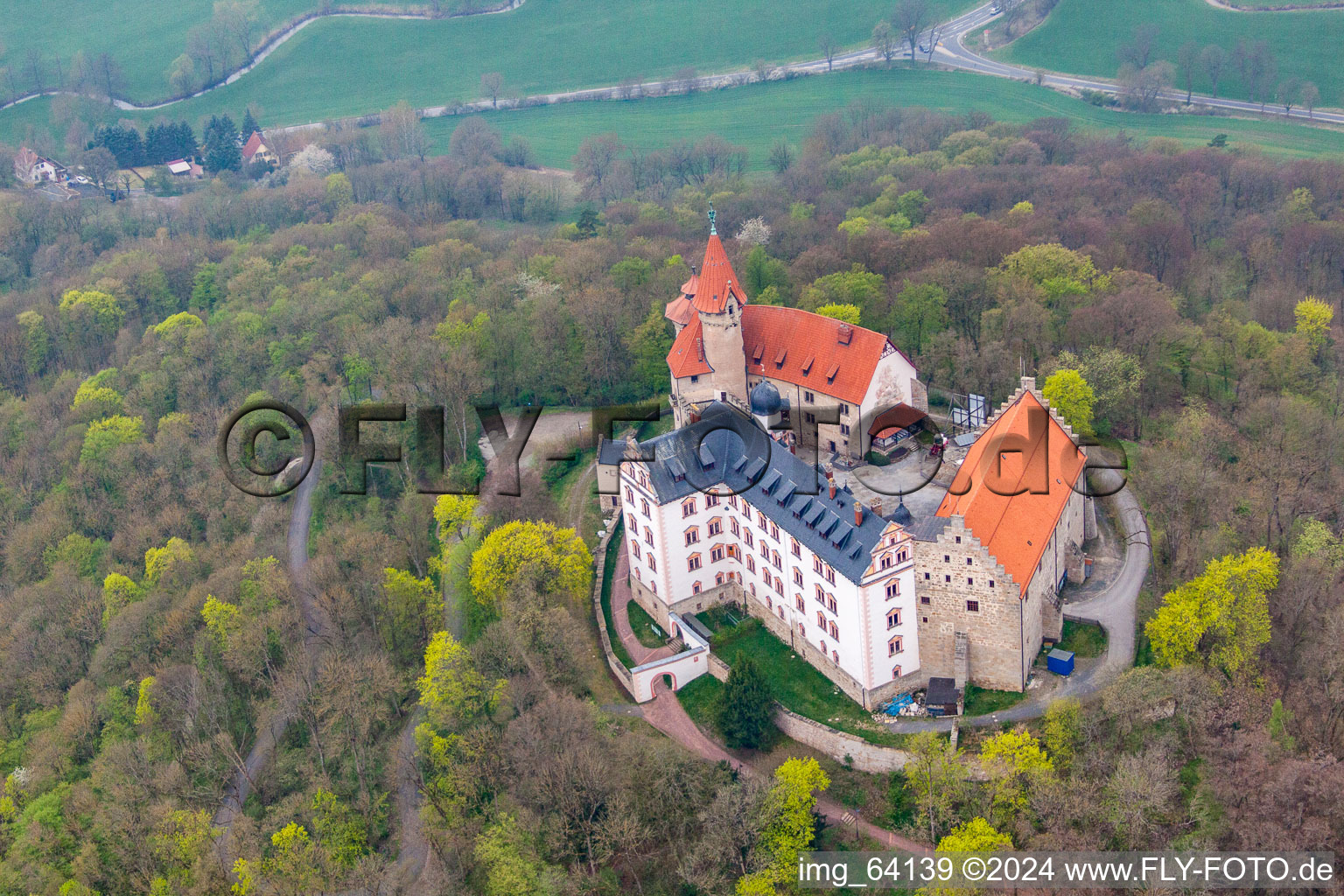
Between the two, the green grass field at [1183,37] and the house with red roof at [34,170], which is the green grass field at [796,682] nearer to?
the green grass field at [1183,37]

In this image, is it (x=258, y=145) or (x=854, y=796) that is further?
(x=258, y=145)

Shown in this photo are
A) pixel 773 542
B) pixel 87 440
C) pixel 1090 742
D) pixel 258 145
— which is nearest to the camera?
pixel 1090 742

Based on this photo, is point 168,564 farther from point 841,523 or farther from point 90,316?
point 841,523

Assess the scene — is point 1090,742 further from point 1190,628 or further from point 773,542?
point 773,542

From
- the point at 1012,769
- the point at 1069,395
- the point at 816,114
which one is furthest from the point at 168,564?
the point at 816,114

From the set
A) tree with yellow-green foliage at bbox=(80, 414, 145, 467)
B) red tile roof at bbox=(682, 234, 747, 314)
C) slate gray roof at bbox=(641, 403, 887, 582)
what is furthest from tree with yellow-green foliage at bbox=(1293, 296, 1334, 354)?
tree with yellow-green foliage at bbox=(80, 414, 145, 467)

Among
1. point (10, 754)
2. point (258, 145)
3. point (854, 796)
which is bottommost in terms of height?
point (10, 754)

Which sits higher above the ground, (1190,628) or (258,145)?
(258,145)

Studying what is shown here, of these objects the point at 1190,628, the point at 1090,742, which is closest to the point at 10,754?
the point at 1090,742
